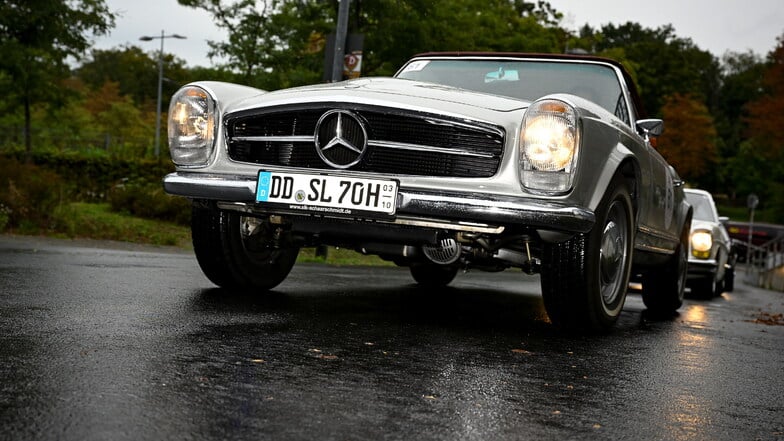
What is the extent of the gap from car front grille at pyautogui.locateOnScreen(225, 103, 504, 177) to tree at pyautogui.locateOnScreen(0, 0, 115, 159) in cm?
1815

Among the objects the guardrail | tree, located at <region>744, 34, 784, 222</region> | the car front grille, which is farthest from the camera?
tree, located at <region>744, 34, 784, 222</region>

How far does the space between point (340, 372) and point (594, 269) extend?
1.92 metres

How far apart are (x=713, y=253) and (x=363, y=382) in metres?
11.4

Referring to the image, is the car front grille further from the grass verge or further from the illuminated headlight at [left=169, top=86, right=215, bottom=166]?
the grass verge

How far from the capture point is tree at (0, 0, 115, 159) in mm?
21031

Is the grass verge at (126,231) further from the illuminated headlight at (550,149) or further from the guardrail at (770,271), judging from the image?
the guardrail at (770,271)

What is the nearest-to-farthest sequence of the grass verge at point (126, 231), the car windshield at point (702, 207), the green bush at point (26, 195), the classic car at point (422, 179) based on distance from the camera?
the classic car at point (422, 179), the green bush at point (26, 195), the grass verge at point (126, 231), the car windshield at point (702, 207)

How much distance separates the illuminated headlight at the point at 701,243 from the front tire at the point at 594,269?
8.51 metres

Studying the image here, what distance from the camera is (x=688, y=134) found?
62312mm

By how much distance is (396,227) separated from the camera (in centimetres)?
472

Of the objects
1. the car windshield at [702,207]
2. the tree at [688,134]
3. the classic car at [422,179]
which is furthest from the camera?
the tree at [688,134]

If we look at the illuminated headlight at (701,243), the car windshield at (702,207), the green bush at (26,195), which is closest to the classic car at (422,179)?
the green bush at (26,195)

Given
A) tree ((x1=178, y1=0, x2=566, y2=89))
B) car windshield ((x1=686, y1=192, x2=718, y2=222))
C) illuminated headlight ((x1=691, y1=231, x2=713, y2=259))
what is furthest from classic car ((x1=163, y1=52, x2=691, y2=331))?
tree ((x1=178, y1=0, x2=566, y2=89))

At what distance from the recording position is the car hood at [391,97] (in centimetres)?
472
